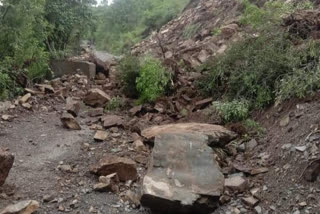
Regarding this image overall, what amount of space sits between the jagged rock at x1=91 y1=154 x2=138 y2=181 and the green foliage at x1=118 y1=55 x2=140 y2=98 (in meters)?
3.01

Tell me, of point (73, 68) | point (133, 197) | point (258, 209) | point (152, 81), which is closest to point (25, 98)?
point (152, 81)

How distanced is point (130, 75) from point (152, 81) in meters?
0.73

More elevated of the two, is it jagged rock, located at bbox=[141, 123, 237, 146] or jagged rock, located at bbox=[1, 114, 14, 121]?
jagged rock, located at bbox=[1, 114, 14, 121]

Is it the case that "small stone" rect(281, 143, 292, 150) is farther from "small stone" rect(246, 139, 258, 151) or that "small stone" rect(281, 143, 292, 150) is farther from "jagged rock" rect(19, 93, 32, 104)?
"jagged rock" rect(19, 93, 32, 104)

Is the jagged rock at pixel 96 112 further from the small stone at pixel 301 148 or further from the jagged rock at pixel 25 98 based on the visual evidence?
the small stone at pixel 301 148

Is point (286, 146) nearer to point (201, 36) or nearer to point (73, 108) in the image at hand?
point (73, 108)

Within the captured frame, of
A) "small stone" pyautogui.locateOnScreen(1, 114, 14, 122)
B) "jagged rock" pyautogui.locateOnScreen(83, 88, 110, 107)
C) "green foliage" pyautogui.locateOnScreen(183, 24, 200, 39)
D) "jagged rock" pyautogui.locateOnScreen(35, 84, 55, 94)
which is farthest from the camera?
"green foliage" pyautogui.locateOnScreen(183, 24, 200, 39)

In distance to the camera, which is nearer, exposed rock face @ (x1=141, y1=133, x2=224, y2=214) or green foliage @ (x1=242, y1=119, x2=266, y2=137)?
exposed rock face @ (x1=141, y1=133, x2=224, y2=214)

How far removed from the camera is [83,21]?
453 inches

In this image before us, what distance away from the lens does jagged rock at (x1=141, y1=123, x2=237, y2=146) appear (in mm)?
4707

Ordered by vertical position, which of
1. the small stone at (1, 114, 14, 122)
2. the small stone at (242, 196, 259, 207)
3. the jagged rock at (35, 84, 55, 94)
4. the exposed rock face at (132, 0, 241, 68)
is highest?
the exposed rock face at (132, 0, 241, 68)

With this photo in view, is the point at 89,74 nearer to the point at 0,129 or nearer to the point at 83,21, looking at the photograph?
the point at 83,21

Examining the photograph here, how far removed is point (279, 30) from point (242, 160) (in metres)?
2.38

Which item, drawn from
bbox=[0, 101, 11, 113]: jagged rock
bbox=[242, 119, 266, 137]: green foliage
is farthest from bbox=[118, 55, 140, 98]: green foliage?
bbox=[242, 119, 266, 137]: green foliage
